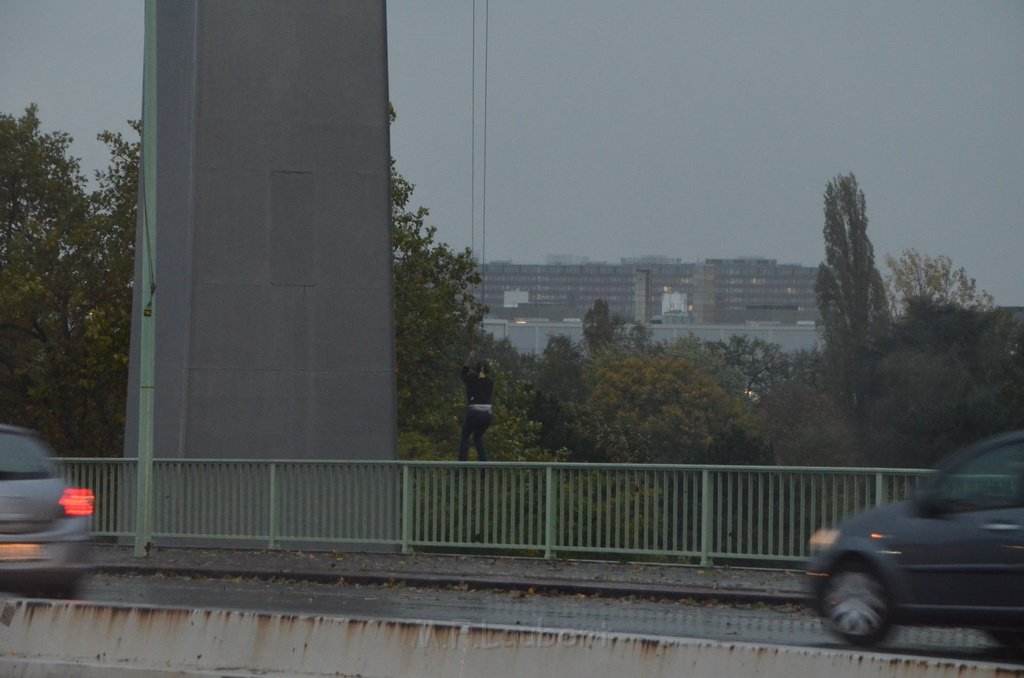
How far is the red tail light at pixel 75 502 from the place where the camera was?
34.9 ft

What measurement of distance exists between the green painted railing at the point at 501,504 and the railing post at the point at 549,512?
0.04 ft

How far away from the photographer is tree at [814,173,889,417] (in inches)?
3851

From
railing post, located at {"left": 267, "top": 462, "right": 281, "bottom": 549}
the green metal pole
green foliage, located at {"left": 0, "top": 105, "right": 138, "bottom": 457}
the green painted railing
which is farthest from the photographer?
green foliage, located at {"left": 0, "top": 105, "right": 138, "bottom": 457}

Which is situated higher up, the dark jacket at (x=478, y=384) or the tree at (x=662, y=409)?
the dark jacket at (x=478, y=384)

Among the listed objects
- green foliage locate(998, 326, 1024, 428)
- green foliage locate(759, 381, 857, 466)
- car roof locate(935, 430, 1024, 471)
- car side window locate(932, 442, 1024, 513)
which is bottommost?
green foliage locate(759, 381, 857, 466)

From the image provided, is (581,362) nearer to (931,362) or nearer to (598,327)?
(598,327)

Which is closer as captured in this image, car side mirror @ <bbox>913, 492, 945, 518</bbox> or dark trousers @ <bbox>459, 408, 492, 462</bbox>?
car side mirror @ <bbox>913, 492, 945, 518</bbox>

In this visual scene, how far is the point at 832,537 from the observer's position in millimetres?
10039

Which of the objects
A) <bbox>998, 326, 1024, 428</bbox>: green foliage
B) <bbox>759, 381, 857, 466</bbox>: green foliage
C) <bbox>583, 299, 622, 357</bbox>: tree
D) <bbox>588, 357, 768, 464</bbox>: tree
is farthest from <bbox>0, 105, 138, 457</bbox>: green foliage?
<bbox>583, 299, 622, 357</bbox>: tree

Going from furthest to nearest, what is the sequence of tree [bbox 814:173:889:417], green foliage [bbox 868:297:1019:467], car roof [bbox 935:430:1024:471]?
1. tree [bbox 814:173:889:417]
2. green foliage [bbox 868:297:1019:467]
3. car roof [bbox 935:430:1024:471]

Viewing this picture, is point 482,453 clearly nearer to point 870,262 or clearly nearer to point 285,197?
point 285,197

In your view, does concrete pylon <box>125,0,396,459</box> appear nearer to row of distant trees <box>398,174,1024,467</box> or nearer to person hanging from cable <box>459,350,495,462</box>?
person hanging from cable <box>459,350,495,462</box>

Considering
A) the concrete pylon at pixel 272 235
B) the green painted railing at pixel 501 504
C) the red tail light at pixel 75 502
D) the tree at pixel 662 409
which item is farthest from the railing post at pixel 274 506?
the tree at pixel 662 409

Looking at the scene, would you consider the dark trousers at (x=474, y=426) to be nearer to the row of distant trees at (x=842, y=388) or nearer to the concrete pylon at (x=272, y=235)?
the concrete pylon at (x=272, y=235)
